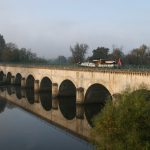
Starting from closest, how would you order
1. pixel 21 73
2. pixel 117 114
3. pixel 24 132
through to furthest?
pixel 117 114, pixel 24 132, pixel 21 73

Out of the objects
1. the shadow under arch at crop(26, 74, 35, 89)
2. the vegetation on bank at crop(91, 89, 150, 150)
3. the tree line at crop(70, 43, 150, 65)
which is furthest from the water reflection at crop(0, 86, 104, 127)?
the tree line at crop(70, 43, 150, 65)

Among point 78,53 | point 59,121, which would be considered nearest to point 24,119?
point 59,121

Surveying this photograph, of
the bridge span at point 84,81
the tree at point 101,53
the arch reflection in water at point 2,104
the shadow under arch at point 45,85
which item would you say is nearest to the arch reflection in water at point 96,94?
the bridge span at point 84,81

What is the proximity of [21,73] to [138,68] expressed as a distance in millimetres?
47718

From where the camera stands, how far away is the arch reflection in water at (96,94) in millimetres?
52500

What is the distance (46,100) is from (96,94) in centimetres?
1224

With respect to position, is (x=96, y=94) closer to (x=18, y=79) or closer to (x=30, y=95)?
(x=30, y=95)

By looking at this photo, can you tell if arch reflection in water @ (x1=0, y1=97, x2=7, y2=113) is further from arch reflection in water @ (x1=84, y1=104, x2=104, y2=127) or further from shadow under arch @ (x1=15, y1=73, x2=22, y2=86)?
shadow under arch @ (x1=15, y1=73, x2=22, y2=86)

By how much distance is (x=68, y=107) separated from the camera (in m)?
54.4

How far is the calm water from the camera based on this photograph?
1400 inches

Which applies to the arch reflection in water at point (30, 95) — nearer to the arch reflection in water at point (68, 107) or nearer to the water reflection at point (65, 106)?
the water reflection at point (65, 106)

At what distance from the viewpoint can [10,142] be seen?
3631cm

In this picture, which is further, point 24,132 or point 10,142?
point 24,132

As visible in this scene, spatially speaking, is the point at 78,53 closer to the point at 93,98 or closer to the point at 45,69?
the point at 45,69
